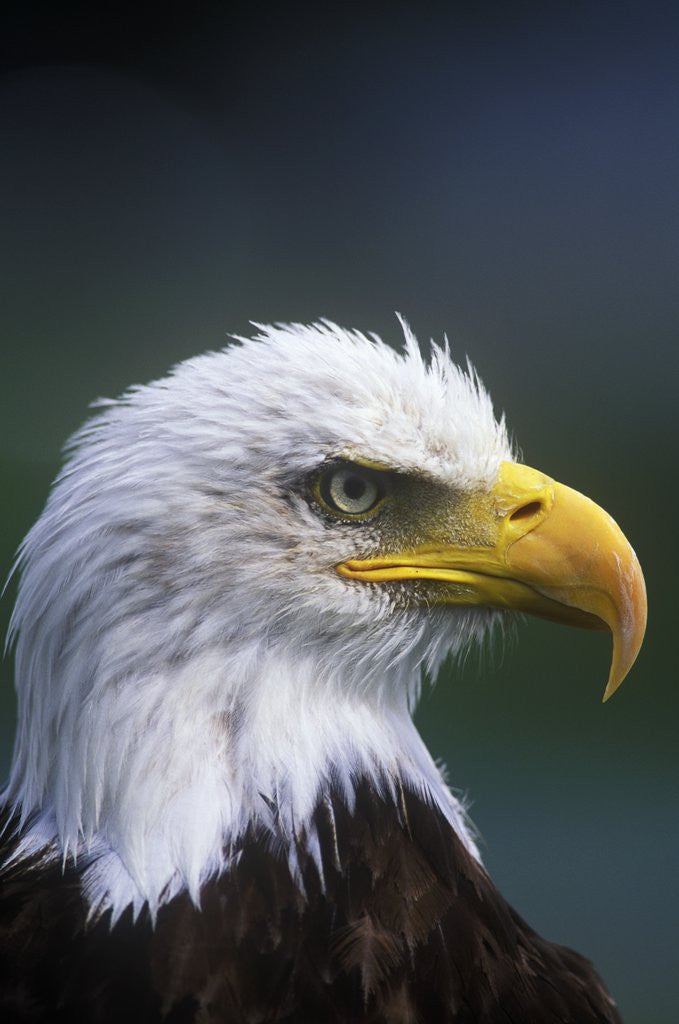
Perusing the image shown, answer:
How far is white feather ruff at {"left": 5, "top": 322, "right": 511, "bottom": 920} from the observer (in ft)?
3.14

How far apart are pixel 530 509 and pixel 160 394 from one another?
391mm

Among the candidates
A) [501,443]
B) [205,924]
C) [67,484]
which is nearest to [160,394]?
[67,484]

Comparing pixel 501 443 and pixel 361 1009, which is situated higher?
pixel 501 443

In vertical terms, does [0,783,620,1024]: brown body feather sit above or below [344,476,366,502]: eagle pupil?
below

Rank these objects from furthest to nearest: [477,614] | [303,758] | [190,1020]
→ [477,614] < [303,758] < [190,1020]

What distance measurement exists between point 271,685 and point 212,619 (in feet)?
0.28

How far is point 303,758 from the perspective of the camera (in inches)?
39.4

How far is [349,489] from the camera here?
1041mm

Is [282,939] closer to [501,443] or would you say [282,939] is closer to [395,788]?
[395,788]

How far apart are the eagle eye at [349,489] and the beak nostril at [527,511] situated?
14 cm

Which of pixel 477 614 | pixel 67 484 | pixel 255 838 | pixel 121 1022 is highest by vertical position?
pixel 67 484

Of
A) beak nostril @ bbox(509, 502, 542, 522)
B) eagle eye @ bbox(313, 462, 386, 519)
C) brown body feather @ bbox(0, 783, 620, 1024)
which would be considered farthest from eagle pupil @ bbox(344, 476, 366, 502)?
brown body feather @ bbox(0, 783, 620, 1024)

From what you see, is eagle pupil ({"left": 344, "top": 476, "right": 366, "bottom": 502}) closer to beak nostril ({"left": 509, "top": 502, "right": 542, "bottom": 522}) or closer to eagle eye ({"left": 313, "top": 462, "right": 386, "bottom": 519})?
eagle eye ({"left": 313, "top": 462, "right": 386, "bottom": 519})

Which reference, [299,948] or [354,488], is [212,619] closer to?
[354,488]
